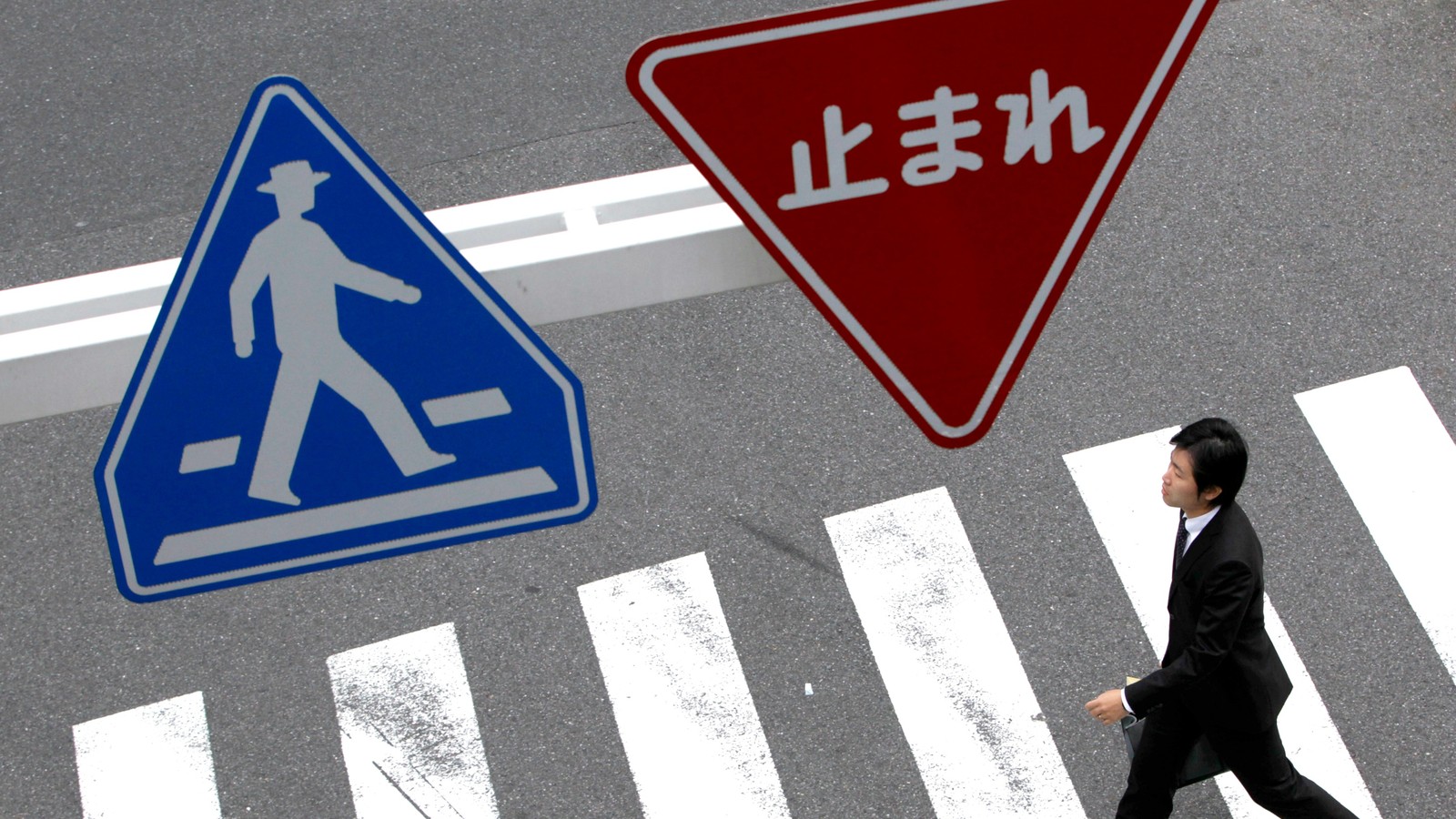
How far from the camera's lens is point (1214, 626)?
504 centimetres

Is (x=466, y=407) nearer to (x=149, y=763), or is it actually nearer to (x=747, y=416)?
(x=149, y=763)

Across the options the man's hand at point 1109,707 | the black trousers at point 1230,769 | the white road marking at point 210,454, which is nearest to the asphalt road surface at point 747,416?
the black trousers at point 1230,769

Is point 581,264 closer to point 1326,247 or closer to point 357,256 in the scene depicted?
point 357,256

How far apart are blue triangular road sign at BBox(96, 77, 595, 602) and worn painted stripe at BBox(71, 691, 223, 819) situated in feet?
13.9

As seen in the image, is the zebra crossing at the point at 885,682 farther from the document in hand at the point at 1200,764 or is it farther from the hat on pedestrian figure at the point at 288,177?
the hat on pedestrian figure at the point at 288,177

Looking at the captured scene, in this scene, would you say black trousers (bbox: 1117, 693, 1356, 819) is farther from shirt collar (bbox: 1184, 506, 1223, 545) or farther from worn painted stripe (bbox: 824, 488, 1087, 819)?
shirt collar (bbox: 1184, 506, 1223, 545)

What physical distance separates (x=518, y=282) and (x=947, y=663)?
14.8ft

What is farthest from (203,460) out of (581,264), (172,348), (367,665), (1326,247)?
(1326,247)

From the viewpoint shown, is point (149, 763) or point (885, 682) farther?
point (885, 682)

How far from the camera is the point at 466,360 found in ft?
7.64

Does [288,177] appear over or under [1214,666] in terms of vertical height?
over

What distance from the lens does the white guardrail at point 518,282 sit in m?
2.37

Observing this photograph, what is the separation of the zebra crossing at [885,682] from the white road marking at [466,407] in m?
4.15

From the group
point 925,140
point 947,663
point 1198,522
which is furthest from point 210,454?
point 947,663
